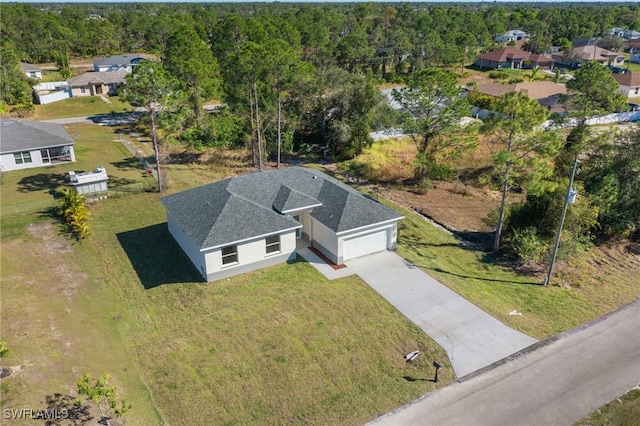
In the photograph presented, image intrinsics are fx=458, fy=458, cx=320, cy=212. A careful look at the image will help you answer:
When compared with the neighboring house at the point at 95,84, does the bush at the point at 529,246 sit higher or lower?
lower

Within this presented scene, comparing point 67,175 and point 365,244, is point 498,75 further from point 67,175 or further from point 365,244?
point 67,175

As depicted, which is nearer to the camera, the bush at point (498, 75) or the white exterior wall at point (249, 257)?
the white exterior wall at point (249, 257)

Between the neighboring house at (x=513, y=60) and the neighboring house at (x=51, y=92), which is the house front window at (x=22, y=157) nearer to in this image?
the neighboring house at (x=51, y=92)

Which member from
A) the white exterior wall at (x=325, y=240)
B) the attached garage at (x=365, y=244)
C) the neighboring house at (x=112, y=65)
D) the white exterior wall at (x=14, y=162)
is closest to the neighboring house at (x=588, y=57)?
the neighboring house at (x=112, y=65)

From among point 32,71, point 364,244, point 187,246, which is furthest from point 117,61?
point 364,244

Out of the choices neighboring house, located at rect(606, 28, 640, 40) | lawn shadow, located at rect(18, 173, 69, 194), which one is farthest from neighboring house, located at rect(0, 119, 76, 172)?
neighboring house, located at rect(606, 28, 640, 40)

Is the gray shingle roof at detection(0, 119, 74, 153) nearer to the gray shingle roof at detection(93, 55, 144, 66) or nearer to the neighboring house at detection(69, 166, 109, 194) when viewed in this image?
the neighboring house at detection(69, 166, 109, 194)
